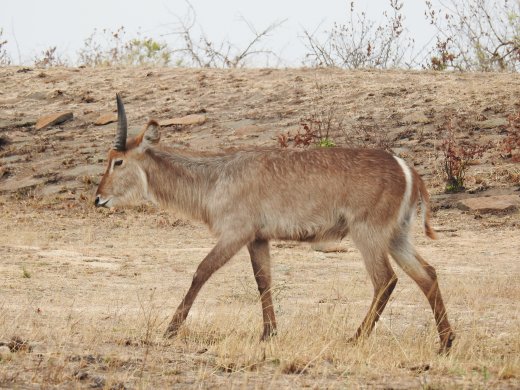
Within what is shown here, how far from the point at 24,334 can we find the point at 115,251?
4461mm

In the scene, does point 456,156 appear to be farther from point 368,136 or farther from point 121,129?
point 121,129

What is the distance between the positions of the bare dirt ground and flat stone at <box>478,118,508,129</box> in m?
0.05

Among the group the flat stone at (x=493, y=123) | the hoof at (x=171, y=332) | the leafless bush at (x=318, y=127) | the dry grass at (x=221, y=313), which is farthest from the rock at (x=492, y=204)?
the hoof at (x=171, y=332)

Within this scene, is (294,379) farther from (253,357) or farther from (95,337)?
(95,337)

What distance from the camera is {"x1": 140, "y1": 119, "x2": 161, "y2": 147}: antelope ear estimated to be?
7516 mm

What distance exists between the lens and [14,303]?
25.6ft

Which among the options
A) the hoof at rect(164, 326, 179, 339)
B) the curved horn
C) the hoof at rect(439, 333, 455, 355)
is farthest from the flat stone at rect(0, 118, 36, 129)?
the hoof at rect(439, 333, 455, 355)

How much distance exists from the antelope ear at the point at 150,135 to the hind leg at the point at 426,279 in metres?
2.00

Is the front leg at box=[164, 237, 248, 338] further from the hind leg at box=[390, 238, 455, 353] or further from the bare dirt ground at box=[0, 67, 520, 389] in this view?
the hind leg at box=[390, 238, 455, 353]

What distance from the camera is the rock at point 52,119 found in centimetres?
1614

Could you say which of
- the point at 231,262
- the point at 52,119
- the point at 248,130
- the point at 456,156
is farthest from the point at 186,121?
the point at 231,262

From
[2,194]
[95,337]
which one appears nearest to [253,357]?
[95,337]

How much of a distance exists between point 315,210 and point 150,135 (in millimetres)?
1521

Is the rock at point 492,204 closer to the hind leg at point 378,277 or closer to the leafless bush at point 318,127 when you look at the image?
the leafless bush at point 318,127
